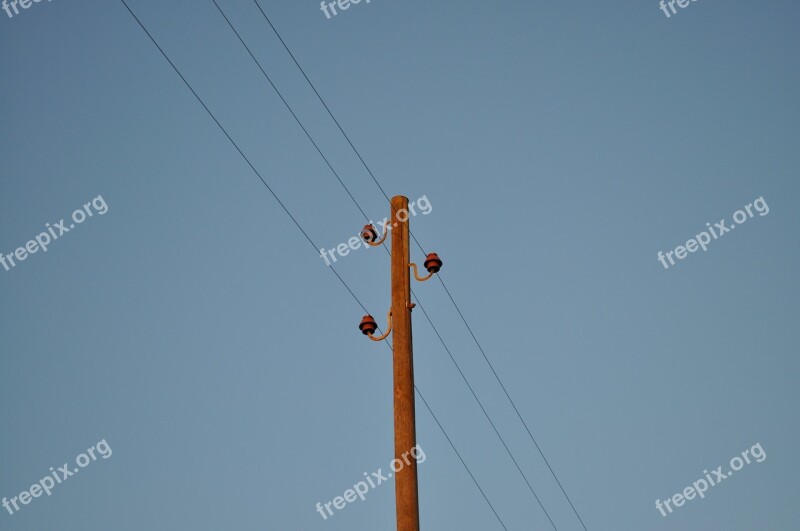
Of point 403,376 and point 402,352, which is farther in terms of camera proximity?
point 402,352

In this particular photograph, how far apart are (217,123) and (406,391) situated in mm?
5482

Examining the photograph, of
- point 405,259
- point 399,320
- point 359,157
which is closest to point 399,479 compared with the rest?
point 399,320

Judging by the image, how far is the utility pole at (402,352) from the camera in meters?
7.30

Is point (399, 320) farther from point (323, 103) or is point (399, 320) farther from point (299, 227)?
point (323, 103)

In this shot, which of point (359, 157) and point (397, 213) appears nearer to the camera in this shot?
point (397, 213)

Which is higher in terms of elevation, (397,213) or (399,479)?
(397,213)

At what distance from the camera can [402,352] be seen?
8117 mm

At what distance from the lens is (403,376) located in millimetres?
7938

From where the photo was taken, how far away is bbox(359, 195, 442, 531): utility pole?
23.9 feet

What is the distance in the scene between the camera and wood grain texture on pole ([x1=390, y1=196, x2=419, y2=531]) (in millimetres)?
7273

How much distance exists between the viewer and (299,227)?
39.6 ft

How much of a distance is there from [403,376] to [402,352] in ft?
0.94

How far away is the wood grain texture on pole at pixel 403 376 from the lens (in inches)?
286

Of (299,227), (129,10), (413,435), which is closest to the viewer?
(413,435)
